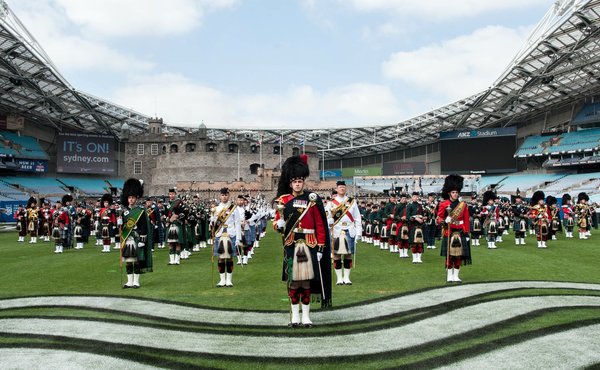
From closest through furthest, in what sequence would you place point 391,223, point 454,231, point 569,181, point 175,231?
point 454,231
point 175,231
point 391,223
point 569,181

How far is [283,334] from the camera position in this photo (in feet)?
21.9

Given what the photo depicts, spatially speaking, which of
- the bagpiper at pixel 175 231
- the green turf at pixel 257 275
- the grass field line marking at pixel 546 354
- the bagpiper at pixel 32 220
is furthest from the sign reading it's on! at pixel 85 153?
the grass field line marking at pixel 546 354

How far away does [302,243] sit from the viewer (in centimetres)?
743

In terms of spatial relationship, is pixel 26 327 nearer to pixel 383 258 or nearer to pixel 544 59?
pixel 383 258

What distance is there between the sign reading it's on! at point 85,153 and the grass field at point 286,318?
64.0m

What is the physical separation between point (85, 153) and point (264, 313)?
72151 millimetres

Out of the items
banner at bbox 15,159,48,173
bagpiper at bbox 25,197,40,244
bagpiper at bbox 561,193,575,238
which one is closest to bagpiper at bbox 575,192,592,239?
bagpiper at bbox 561,193,575,238

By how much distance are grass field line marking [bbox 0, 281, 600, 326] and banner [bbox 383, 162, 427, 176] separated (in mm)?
74130

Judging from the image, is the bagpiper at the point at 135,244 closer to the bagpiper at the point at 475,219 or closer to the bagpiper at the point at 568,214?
the bagpiper at the point at 475,219

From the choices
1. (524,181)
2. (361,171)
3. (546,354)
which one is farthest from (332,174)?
(546,354)

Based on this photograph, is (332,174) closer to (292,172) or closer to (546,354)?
(292,172)

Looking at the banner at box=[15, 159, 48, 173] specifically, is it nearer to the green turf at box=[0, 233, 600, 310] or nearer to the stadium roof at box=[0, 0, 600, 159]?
the stadium roof at box=[0, 0, 600, 159]

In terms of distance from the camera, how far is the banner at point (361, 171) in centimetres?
9300

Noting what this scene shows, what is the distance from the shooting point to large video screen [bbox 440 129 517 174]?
66500 millimetres
